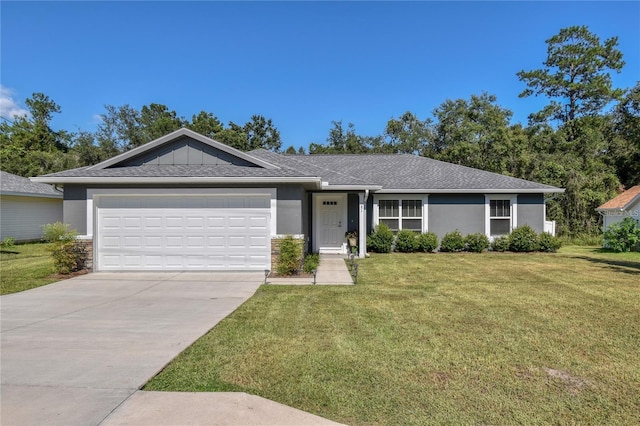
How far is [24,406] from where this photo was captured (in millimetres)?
3176

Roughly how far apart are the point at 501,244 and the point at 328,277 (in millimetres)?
9666

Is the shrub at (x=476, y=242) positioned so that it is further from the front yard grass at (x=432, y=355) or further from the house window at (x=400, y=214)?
the front yard grass at (x=432, y=355)

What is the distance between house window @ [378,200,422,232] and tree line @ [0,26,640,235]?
10839mm

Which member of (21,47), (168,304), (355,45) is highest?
(355,45)

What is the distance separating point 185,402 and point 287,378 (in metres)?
1.02

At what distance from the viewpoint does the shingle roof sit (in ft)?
48.0

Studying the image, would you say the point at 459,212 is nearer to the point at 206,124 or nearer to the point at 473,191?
the point at 473,191

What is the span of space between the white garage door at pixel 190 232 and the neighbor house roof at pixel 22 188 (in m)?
12.2

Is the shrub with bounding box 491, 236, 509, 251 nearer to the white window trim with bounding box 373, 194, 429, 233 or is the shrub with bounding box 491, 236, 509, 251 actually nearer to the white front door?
the white window trim with bounding box 373, 194, 429, 233

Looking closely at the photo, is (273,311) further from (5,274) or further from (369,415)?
(5,274)

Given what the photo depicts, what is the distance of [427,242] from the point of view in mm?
Result: 14969

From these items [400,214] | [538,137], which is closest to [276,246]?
[400,214]

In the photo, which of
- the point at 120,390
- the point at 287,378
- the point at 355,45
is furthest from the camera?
the point at 355,45

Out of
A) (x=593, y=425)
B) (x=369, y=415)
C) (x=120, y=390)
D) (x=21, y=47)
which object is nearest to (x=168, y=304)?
(x=120, y=390)
